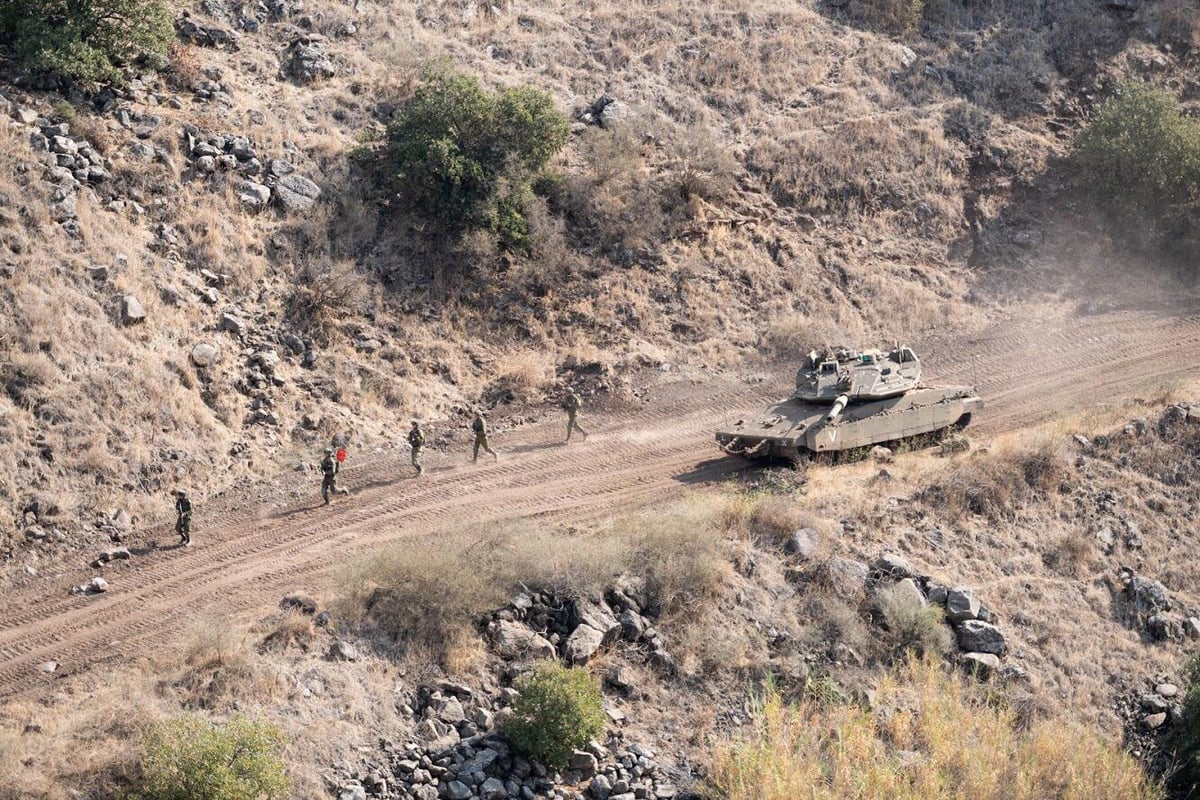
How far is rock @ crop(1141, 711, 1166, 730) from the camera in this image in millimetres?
21234

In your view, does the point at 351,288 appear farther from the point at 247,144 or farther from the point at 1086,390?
the point at 1086,390

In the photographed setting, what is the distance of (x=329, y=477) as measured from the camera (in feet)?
77.0

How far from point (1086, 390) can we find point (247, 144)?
2032 centimetres

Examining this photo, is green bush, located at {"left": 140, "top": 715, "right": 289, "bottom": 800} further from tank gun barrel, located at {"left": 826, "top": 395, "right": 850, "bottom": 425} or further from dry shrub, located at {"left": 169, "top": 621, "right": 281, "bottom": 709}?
tank gun barrel, located at {"left": 826, "top": 395, "right": 850, "bottom": 425}

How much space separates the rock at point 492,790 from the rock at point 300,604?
404 centimetres

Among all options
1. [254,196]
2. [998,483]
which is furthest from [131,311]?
[998,483]

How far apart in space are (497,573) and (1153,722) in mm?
11368

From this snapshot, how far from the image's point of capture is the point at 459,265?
29.8 m

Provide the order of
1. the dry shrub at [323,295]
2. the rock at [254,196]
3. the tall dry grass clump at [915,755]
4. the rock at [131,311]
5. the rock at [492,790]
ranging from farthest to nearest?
the rock at [254,196] → the dry shrub at [323,295] → the rock at [131,311] → the tall dry grass clump at [915,755] → the rock at [492,790]

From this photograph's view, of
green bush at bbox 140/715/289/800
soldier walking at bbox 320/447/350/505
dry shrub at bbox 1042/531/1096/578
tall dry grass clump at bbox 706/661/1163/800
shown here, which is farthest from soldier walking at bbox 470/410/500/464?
dry shrub at bbox 1042/531/1096/578

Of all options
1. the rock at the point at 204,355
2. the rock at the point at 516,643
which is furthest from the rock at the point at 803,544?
the rock at the point at 204,355

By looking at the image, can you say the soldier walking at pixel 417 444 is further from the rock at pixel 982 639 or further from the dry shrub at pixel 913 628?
the rock at pixel 982 639

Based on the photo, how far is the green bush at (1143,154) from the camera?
3466cm

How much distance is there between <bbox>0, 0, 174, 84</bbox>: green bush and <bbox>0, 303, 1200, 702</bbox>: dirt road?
1162 centimetres
